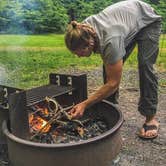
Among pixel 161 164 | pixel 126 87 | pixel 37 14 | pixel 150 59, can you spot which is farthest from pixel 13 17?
pixel 161 164

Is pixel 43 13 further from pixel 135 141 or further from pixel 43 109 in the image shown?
pixel 43 109

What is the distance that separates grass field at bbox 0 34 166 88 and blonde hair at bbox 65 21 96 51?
112 inches

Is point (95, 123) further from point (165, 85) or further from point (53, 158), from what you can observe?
point (165, 85)

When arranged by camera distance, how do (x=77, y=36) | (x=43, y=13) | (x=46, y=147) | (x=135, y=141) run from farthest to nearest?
(x=43, y=13), (x=135, y=141), (x=77, y=36), (x=46, y=147)

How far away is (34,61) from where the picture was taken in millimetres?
7129

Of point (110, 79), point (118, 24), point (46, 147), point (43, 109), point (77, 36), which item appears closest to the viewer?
point (46, 147)

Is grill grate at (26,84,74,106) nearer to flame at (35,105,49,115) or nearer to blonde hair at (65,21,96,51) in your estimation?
flame at (35,105,49,115)

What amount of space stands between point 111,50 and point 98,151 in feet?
2.46

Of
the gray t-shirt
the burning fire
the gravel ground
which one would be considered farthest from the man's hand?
the gravel ground

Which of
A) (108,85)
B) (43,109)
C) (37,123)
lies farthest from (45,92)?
(108,85)

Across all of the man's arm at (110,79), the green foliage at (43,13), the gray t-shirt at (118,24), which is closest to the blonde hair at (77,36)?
the gray t-shirt at (118,24)

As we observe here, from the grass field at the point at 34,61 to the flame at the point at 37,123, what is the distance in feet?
8.04

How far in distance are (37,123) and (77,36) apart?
2.74ft

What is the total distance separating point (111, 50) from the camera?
111 inches
